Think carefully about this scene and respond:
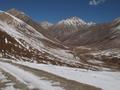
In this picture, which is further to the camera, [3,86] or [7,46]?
[7,46]

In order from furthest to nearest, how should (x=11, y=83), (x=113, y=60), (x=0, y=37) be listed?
1. (x=113, y=60)
2. (x=0, y=37)
3. (x=11, y=83)

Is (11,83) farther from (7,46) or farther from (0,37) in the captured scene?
(0,37)

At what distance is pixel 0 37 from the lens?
12625 centimetres

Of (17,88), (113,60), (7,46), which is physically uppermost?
(113,60)

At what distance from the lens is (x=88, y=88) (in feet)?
68.4

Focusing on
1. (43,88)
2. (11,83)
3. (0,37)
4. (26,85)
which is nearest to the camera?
(43,88)

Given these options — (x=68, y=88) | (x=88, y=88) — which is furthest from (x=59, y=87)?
(x=88, y=88)

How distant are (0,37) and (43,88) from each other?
110059 mm

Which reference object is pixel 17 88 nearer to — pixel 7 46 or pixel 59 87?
pixel 59 87

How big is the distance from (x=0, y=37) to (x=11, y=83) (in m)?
106

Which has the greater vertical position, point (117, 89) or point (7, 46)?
point (7, 46)

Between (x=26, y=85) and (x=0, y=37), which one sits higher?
(x=0, y=37)

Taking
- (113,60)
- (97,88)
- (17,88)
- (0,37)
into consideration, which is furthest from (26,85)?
(113,60)

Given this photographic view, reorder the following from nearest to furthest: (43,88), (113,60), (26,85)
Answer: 1. (43,88)
2. (26,85)
3. (113,60)
